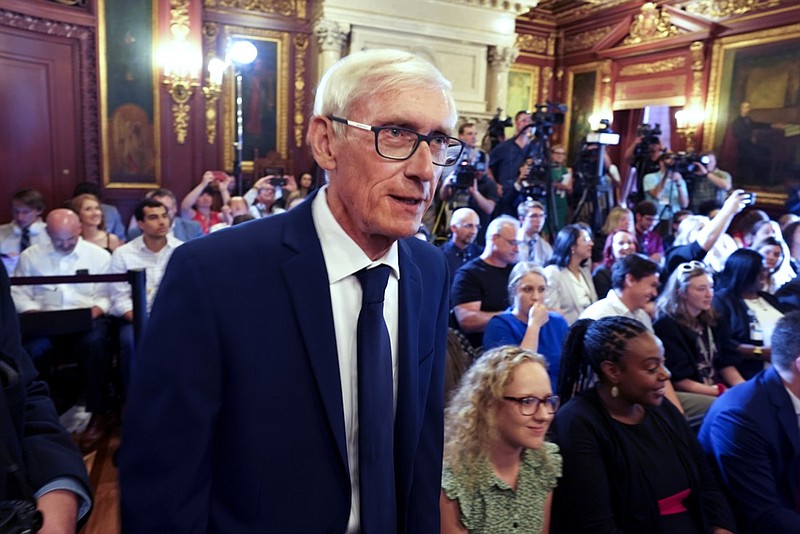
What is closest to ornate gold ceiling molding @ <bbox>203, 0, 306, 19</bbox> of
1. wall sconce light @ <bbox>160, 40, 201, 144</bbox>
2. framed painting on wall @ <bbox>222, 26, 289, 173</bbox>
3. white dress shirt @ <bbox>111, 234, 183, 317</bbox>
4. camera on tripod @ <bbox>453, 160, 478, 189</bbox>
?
framed painting on wall @ <bbox>222, 26, 289, 173</bbox>

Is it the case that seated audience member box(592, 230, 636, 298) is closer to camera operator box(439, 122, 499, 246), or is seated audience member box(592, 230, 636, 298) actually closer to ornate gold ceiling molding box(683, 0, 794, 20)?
camera operator box(439, 122, 499, 246)

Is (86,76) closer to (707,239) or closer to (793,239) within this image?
(707,239)

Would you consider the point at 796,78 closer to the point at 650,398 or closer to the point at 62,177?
the point at 650,398

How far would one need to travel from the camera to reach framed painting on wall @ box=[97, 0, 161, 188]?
6398mm

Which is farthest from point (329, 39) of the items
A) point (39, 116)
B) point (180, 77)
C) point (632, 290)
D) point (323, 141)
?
point (323, 141)

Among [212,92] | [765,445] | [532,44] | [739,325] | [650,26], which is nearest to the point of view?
[765,445]

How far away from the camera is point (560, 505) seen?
1.83 meters

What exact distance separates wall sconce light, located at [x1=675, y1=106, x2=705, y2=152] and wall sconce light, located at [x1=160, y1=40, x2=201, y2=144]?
269 inches

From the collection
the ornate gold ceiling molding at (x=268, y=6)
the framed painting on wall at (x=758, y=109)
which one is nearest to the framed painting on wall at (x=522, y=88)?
the framed painting on wall at (x=758, y=109)

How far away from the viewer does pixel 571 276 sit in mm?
3779

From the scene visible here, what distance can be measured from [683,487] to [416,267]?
1.39 meters

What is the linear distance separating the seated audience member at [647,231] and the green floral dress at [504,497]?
4118 mm

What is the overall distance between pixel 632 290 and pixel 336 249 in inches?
97.2

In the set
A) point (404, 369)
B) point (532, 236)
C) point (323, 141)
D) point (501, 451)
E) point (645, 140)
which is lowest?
point (501, 451)
